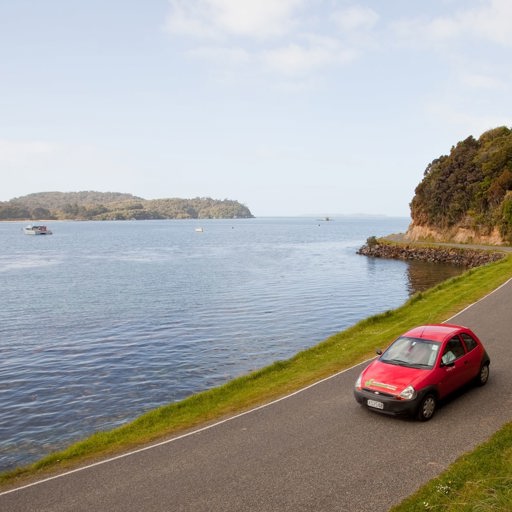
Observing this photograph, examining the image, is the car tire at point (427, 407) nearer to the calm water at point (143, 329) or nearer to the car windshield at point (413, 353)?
the car windshield at point (413, 353)

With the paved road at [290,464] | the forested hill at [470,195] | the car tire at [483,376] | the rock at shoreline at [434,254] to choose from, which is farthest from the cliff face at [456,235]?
the paved road at [290,464]

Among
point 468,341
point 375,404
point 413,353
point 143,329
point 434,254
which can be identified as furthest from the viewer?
point 434,254

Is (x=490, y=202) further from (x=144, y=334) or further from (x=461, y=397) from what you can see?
(x=461, y=397)

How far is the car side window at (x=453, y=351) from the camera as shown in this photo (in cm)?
1366

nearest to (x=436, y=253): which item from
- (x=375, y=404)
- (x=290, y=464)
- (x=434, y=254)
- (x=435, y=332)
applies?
(x=434, y=254)

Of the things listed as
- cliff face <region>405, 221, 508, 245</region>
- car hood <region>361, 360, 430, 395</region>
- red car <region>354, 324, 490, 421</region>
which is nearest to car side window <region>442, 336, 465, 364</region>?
red car <region>354, 324, 490, 421</region>

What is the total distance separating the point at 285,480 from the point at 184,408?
650 centimetres

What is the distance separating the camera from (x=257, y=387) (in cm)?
1755

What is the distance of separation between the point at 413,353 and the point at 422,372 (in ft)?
3.33

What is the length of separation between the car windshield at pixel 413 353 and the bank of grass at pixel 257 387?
3.68m

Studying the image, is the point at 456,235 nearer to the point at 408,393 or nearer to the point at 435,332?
the point at 435,332

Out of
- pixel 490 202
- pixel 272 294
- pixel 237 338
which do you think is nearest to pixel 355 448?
pixel 237 338

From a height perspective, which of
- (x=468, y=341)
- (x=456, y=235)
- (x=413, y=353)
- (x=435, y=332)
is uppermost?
(x=456, y=235)

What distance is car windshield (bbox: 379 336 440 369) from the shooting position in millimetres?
13530
